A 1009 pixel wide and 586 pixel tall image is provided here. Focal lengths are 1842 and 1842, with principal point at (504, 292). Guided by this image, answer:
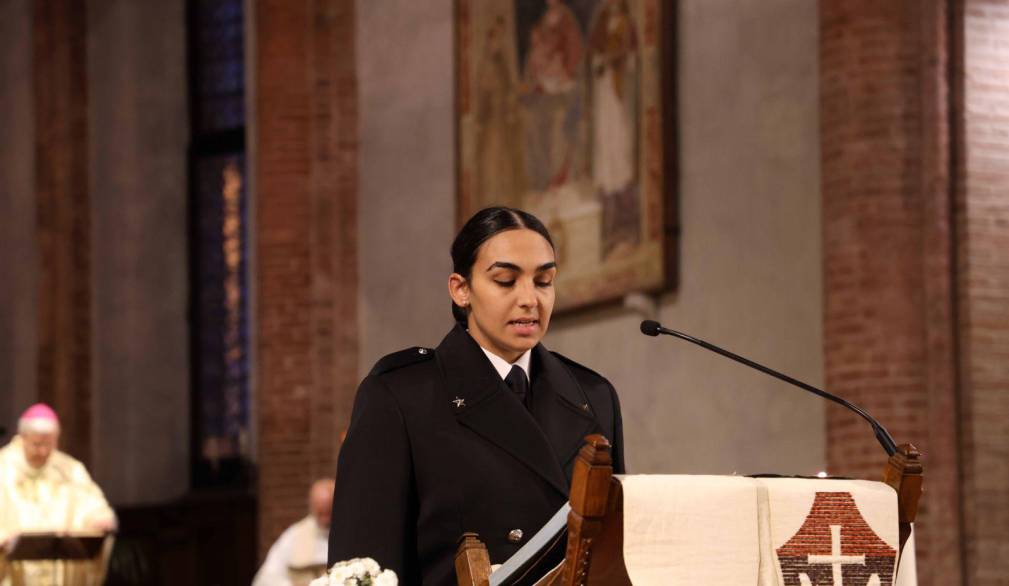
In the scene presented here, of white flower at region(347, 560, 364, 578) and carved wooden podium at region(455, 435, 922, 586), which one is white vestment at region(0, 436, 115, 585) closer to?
white flower at region(347, 560, 364, 578)

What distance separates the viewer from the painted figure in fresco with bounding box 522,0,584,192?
12734 mm

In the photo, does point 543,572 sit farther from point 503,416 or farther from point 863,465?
point 863,465

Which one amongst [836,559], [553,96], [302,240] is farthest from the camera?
[302,240]

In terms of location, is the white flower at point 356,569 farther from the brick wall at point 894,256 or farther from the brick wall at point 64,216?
the brick wall at point 64,216

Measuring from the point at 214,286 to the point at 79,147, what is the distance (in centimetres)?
189

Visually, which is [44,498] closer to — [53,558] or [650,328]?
[53,558]

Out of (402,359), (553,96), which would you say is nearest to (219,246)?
(553,96)

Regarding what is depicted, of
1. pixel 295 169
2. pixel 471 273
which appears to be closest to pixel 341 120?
pixel 295 169

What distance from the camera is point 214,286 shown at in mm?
18000

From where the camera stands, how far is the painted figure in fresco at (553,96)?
41.8 feet

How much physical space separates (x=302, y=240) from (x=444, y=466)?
11.6 m

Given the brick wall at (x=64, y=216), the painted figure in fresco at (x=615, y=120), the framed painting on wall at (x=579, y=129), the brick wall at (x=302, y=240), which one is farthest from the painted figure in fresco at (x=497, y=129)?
the brick wall at (x=64, y=216)

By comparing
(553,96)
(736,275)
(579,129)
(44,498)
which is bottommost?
(44,498)

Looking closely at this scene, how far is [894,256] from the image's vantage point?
9992 millimetres
